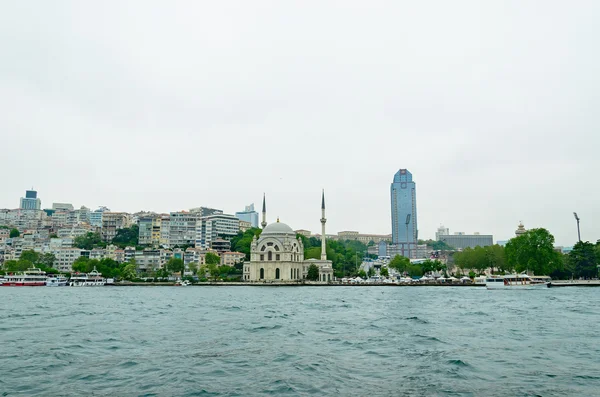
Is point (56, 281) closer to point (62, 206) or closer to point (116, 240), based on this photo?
point (116, 240)

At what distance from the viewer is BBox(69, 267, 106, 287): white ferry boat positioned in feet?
266

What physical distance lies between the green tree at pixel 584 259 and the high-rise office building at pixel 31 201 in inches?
7080

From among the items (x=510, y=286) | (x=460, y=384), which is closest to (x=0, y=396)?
(x=460, y=384)

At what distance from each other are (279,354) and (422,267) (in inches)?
3429

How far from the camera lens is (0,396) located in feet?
33.4

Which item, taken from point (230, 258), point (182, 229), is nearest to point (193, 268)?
point (230, 258)

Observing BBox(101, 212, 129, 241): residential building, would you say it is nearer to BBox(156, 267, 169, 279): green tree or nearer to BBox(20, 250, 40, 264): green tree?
BBox(20, 250, 40, 264): green tree

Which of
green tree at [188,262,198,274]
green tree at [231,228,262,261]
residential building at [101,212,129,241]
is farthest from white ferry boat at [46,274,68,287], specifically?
residential building at [101,212,129,241]

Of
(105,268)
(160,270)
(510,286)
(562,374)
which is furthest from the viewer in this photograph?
(160,270)

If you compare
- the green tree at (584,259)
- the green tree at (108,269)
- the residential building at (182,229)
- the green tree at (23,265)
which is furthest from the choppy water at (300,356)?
the residential building at (182,229)

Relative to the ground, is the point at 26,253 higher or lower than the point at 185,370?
higher

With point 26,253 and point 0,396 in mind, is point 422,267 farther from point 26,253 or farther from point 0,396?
point 0,396

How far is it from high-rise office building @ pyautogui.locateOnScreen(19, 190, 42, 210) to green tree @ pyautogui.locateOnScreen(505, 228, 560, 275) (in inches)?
6919

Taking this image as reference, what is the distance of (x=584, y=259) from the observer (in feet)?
232
